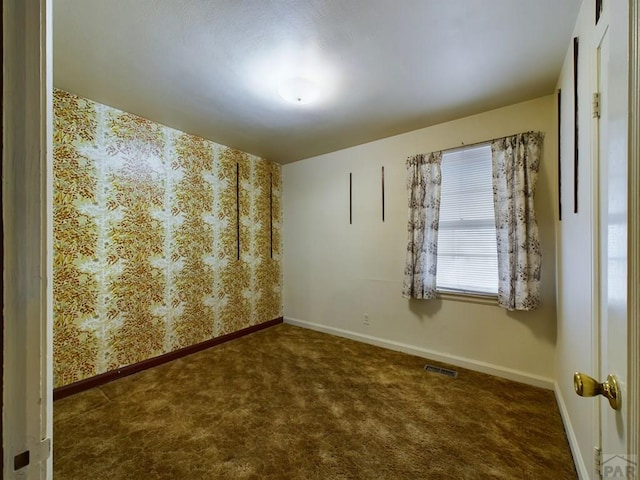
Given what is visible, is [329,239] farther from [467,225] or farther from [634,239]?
[634,239]

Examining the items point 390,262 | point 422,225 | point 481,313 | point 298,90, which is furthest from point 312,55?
point 481,313

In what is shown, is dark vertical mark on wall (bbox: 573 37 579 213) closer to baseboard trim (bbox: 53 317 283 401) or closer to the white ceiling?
the white ceiling

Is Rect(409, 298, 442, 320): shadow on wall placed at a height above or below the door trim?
below

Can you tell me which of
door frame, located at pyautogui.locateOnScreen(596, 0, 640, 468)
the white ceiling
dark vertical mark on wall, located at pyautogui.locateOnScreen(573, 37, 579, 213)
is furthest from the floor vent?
the white ceiling

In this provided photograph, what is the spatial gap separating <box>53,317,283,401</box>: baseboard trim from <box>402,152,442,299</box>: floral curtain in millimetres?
2163

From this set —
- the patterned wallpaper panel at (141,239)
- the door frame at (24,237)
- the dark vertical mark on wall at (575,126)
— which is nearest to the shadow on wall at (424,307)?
the dark vertical mark on wall at (575,126)

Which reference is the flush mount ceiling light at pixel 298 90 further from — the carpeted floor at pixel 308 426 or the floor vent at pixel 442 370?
the floor vent at pixel 442 370

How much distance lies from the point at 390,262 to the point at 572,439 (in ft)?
6.25

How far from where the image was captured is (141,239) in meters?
2.58

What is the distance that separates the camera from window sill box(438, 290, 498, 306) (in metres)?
2.47

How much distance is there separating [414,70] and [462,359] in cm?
257

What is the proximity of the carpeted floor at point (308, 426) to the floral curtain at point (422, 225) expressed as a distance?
2.61 ft

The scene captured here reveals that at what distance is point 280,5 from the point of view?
54.7 inches

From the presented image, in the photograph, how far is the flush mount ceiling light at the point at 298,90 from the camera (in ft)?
6.52
